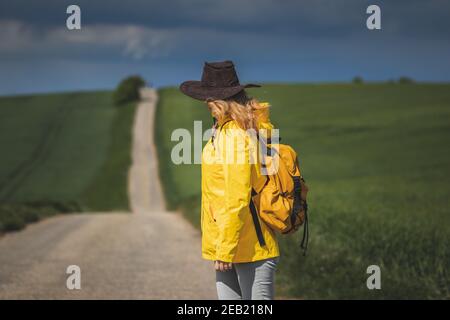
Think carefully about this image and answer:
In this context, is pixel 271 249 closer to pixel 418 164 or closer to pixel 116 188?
pixel 418 164

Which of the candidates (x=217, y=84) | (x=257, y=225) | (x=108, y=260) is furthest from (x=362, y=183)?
(x=257, y=225)

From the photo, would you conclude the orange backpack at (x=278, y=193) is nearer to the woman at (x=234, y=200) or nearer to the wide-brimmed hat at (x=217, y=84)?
the woman at (x=234, y=200)

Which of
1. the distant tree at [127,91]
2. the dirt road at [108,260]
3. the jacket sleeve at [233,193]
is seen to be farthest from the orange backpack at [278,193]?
the distant tree at [127,91]

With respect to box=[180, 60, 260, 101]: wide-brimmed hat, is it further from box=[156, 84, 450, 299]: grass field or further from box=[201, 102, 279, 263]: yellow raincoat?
box=[156, 84, 450, 299]: grass field

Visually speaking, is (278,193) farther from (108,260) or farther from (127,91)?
(127,91)

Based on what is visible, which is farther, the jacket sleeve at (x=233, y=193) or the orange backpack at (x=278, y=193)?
the orange backpack at (x=278, y=193)

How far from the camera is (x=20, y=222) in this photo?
20.9 m

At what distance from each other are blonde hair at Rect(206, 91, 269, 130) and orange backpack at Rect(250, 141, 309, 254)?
0.73 feet

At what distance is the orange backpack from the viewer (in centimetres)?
550

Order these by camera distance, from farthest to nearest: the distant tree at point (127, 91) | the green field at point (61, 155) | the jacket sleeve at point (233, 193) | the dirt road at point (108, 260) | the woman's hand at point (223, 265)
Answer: the distant tree at point (127, 91), the green field at point (61, 155), the dirt road at point (108, 260), the woman's hand at point (223, 265), the jacket sleeve at point (233, 193)

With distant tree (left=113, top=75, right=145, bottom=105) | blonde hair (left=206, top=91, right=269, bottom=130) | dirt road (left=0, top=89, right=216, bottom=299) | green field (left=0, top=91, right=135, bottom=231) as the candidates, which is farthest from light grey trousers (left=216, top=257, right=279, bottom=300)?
distant tree (left=113, top=75, right=145, bottom=105)

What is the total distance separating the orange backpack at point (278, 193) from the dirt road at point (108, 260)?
18.2 feet

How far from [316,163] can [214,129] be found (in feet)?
118

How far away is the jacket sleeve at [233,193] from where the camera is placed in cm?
539
